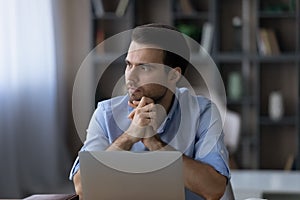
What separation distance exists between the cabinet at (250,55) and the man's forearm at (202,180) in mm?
3769

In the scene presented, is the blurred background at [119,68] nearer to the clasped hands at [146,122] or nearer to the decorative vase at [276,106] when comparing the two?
the decorative vase at [276,106]

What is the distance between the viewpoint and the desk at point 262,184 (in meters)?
3.12

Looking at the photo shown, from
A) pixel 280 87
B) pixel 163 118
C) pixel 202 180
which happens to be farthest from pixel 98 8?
pixel 202 180

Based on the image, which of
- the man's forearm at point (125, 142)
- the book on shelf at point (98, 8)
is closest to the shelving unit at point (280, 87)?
the book on shelf at point (98, 8)

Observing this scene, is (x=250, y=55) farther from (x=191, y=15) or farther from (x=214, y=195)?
(x=214, y=195)

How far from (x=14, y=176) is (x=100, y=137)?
3.12 metres

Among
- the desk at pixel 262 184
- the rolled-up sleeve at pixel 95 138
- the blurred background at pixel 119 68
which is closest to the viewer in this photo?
the rolled-up sleeve at pixel 95 138

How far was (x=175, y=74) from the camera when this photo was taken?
2029 millimetres

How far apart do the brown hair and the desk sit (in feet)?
3.97

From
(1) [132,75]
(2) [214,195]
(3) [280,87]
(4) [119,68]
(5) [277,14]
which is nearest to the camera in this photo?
(1) [132,75]

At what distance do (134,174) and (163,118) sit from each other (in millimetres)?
370

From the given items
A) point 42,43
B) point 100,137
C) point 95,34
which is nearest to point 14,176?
point 42,43

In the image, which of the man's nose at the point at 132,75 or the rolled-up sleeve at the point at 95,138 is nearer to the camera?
the man's nose at the point at 132,75

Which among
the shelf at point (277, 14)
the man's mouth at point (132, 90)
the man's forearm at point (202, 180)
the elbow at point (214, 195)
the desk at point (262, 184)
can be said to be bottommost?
the desk at point (262, 184)
